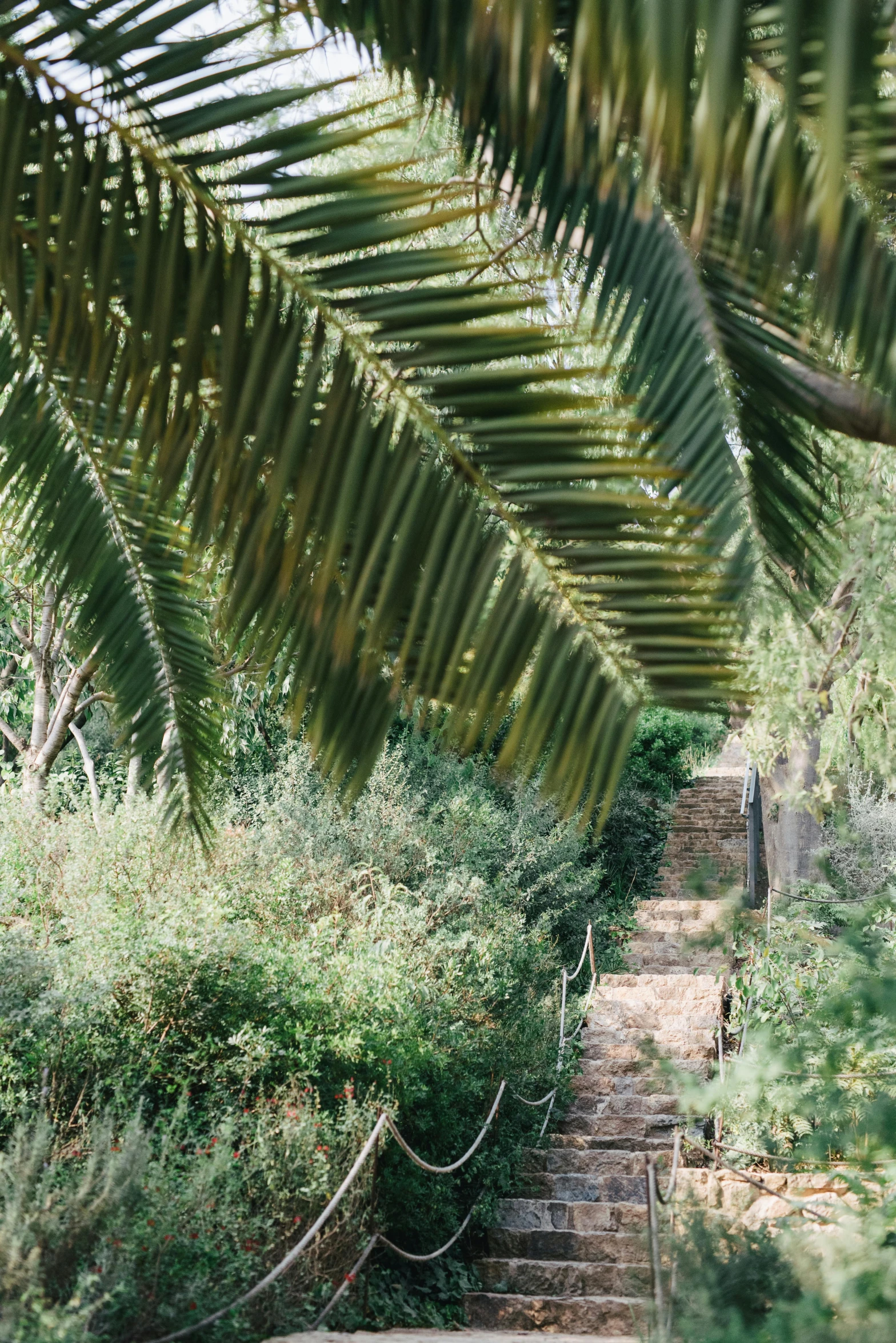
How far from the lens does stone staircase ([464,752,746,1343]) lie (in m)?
6.21

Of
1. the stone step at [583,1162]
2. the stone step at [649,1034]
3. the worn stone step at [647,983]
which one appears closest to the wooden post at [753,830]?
the worn stone step at [647,983]

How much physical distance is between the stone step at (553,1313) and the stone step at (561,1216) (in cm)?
70

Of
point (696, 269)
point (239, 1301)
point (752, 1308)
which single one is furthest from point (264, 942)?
point (696, 269)

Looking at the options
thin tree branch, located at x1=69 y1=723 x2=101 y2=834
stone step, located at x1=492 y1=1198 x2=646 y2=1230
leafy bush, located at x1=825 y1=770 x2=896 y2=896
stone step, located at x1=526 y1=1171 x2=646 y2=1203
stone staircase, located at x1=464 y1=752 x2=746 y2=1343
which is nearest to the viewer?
stone staircase, located at x1=464 y1=752 x2=746 y2=1343

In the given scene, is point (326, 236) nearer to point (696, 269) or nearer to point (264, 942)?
point (696, 269)

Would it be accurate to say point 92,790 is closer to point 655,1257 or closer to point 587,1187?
point 587,1187

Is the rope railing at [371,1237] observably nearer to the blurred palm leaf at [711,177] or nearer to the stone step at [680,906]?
the blurred palm leaf at [711,177]

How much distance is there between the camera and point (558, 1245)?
700cm

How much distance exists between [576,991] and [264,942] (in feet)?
16.7

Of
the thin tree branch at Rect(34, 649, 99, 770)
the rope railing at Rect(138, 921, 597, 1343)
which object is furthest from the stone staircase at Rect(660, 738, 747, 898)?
the thin tree branch at Rect(34, 649, 99, 770)

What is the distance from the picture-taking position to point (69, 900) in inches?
292

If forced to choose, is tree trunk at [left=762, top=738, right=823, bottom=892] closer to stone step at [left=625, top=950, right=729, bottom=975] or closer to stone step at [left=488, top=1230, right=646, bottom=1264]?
stone step at [left=625, top=950, right=729, bottom=975]

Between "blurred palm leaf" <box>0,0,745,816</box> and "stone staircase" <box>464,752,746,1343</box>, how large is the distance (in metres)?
2.12

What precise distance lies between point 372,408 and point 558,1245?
22.7ft
